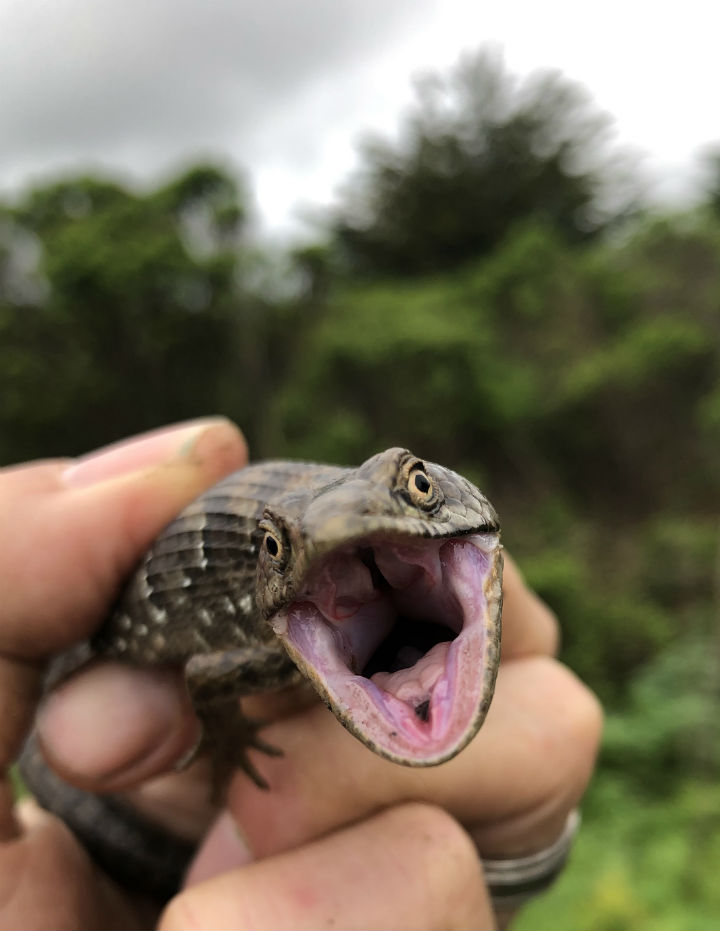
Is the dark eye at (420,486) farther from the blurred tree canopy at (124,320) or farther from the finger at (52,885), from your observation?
the blurred tree canopy at (124,320)

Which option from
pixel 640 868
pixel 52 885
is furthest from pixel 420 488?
pixel 640 868

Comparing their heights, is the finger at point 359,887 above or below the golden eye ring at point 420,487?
below

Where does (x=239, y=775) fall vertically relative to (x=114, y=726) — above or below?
below

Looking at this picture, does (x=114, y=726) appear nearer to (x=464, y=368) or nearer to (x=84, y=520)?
(x=84, y=520)

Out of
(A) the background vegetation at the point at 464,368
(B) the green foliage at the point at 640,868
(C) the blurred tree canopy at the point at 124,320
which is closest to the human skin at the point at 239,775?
(B) the green foliage at the point at 640,868

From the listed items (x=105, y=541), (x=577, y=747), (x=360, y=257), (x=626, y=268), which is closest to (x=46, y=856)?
(x=105, y=541)

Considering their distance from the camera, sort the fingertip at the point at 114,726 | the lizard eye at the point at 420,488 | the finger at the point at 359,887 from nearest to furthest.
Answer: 1. the lizard eye at the point at 420,488
2. the finger at the point at 359,887
3. the fingertip at the point at 114,726

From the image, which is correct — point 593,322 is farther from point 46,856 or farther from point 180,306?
point 46,856

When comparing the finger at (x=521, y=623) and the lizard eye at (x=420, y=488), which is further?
the finger at (x=521, y=623)
